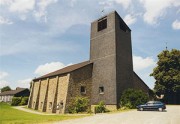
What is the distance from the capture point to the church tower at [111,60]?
107ft

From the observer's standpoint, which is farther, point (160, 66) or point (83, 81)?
point (160, 66)

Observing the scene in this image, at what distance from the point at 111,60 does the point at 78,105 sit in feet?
29.8

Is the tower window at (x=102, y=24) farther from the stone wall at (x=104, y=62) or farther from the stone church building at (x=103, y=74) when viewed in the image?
the stone wall at (x=104, y=62)

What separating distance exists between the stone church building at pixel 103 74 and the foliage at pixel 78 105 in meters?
0.72

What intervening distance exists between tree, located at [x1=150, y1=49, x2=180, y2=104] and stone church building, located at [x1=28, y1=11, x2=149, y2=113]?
5784mm

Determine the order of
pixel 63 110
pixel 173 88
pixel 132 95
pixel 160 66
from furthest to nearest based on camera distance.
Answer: pixel 160 66 < pixel 173 88 < pixel 63 110 < pixel 132 95

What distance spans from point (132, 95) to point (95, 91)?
7.27 m

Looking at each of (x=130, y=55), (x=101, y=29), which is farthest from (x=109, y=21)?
(x=130, y=55)

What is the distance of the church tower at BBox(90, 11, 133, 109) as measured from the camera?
32.5 m

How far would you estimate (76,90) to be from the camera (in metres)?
34.3

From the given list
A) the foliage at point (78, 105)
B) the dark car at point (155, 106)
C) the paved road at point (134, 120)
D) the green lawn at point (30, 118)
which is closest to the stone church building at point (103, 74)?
the foliage at point (78, 105)

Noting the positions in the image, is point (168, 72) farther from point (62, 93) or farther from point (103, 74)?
point (62, 93)

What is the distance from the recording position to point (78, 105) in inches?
1289

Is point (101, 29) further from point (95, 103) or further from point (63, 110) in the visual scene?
point (63, 110)
